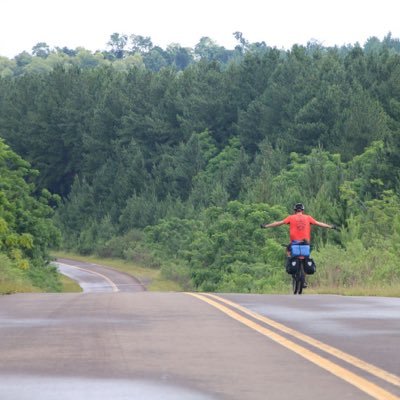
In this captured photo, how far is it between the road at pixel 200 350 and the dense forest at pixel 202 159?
2453 centimetres

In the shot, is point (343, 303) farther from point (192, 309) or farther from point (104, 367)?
point (104, 367)

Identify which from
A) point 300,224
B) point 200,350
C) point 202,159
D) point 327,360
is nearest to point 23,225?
point 300,224

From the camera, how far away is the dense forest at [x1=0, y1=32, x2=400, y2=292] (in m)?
66.9

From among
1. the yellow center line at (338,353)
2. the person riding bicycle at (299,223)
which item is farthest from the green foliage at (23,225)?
the yellow center line at (338,353)

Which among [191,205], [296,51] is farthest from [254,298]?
[296,51]

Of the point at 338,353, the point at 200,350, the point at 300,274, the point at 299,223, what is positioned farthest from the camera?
the point at 300,274

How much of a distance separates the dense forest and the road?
80.5ft

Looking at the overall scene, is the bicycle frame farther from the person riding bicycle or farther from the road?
the road

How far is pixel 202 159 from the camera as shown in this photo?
130 m

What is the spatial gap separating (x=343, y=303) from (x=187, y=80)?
413 feet

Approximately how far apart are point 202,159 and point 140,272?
2868cm

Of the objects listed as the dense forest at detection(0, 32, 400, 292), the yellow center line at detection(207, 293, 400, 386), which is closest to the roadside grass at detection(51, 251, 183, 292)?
the dense forest at detection(0, 32, 400, 292)

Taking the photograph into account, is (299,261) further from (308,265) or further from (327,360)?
(327,360)

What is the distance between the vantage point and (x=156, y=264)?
4227 inches
